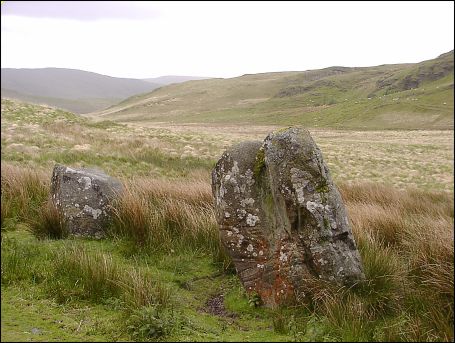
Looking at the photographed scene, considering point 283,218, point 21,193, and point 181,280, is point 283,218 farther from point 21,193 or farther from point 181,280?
point 21,193

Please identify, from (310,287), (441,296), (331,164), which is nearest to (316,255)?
(310,287)

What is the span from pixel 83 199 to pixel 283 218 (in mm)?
4621

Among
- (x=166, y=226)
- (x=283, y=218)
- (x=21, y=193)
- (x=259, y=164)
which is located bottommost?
(x=166, y=226)

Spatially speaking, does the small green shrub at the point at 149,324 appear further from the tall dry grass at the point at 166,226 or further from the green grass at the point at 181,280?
the tall dry grass at the point at 166,226

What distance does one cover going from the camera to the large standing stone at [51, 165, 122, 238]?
344 inches

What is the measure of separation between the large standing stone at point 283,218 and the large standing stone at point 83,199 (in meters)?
3.15

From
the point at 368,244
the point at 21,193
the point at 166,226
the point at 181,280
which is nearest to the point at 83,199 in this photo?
the point at 166,226

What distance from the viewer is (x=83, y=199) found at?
29.3 ft

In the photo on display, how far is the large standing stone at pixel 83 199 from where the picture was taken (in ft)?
28.7

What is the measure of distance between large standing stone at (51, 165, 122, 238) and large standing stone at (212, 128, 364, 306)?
10.3ft

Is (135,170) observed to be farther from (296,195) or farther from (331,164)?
(296,195)

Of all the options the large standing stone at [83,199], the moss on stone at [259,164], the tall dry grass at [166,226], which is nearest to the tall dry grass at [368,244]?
the tall dry grass at [166,226]

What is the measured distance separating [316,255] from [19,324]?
12.4ft

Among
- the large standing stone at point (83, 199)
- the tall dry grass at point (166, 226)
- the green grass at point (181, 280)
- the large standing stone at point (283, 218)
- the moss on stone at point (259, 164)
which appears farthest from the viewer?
the large standing stone at point (83, 199)
